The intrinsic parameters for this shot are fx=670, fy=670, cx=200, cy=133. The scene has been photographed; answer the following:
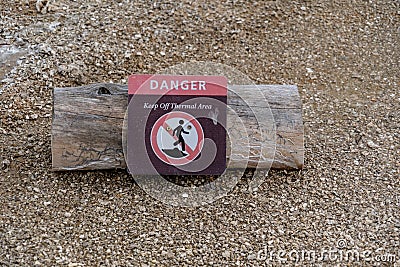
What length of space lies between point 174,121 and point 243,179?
0.40 meters

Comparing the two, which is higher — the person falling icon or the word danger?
the word danger

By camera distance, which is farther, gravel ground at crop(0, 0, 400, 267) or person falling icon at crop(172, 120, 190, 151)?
person falling icon at crop(172, 120, 190, 151)

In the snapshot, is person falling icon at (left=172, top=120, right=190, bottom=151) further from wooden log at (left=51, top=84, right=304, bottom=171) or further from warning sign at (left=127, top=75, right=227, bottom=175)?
wooden log at (left=51, top=84, right=304, bottom=171)

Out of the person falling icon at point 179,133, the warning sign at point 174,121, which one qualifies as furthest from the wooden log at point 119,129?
the person falling icon at point 179,133

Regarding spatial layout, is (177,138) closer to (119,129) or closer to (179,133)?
(179,133)

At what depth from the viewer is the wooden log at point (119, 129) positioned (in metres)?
2.70

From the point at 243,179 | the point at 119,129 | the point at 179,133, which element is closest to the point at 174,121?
the point at 179,133

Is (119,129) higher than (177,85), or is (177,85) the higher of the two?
(177,85)

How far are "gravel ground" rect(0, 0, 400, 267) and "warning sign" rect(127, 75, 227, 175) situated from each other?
180mm

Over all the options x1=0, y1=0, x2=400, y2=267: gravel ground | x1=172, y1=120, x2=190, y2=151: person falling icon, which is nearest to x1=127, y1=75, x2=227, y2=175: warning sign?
x1=172, y1=120, x2=190, y2=151: person falling icon

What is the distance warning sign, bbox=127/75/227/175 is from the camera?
2.63 m

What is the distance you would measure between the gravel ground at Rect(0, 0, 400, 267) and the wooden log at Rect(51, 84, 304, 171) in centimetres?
10

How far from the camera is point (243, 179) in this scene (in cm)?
279

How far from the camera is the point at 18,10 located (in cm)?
383
